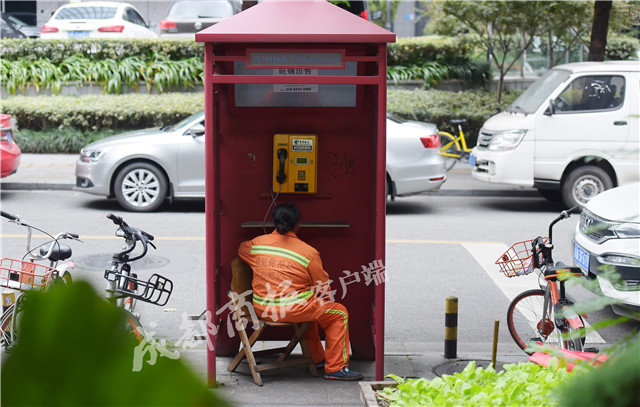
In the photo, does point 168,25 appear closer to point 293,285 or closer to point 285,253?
point 285,253

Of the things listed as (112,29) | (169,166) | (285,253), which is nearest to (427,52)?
(112,29)

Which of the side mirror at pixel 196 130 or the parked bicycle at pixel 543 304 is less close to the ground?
the side mirror at pixel 196 130

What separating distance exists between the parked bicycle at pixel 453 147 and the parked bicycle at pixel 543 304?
28.5ft

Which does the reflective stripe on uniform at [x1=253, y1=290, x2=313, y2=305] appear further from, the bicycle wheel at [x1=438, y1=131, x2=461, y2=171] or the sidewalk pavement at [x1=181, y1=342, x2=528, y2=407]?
the bicycle wheel at [x1=438, y1=131, x2=461, y2=171]

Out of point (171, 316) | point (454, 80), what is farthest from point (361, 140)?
point (454, 80)

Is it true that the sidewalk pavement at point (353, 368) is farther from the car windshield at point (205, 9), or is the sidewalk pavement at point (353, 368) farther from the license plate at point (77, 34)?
the license plate at point (77, 34)

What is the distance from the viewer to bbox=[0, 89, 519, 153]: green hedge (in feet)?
53.1

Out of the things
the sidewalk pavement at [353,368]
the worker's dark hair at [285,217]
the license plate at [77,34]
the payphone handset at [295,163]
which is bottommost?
the sidewalk pavement at [353,368]

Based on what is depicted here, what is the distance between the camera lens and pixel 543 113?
11648 mm

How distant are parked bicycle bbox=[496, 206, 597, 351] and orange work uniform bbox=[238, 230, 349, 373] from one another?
4.42 ft

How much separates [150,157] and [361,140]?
19.8 feet

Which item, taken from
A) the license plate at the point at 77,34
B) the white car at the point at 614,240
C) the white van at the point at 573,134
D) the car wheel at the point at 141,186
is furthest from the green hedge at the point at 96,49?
the white car at the point at 614,240

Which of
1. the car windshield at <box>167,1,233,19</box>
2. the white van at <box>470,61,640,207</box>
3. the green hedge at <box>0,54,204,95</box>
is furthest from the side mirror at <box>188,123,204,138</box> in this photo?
the car windshield at <box>167,1,233,19</box>

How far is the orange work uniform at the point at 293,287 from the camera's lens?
17.5 ft
